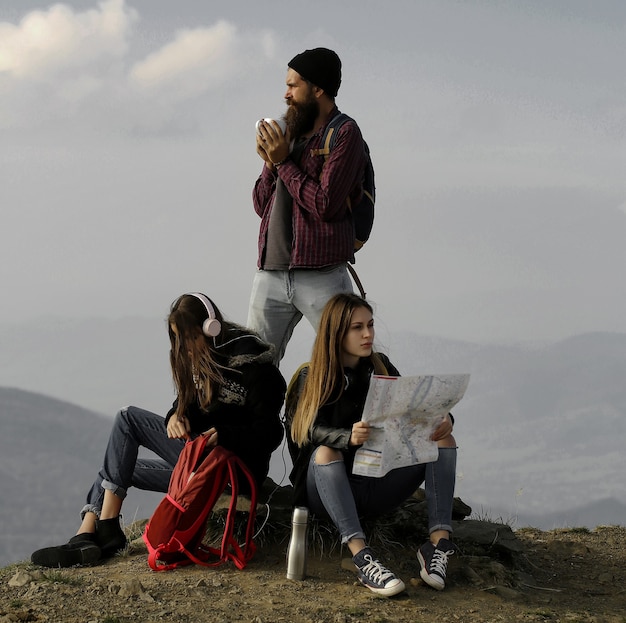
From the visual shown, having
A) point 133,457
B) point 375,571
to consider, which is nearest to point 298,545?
point 375,571

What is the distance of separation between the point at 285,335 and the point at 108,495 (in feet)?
4.80

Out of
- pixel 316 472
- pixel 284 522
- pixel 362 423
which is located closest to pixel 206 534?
pixel 284 522

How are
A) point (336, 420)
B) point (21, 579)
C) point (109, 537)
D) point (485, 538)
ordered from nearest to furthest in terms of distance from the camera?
1. point (336, 420)
2. point (21, 579)
3. point (109, 537)
4. point (485, 538)

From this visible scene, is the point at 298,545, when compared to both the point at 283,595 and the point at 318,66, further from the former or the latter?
the point at 318,66

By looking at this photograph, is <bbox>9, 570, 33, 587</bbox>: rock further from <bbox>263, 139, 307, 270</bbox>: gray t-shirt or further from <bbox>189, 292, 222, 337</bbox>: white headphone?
<bbox>263, 139, 307, 270</bbox>: gray t-shirt

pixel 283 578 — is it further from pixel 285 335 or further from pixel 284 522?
pixel 285 335

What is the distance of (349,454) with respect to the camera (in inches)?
207

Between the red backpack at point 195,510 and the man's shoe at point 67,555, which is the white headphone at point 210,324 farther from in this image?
the man's shoe at point 67,555

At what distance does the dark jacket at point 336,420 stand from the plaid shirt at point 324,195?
734 millimetres

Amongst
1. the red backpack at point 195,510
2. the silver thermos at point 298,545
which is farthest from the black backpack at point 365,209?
the silver thermos at point 298,545

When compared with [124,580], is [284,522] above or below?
above

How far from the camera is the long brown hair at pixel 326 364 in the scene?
17.1ft

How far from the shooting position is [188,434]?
18.3 feet

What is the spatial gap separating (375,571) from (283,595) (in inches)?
19.4
